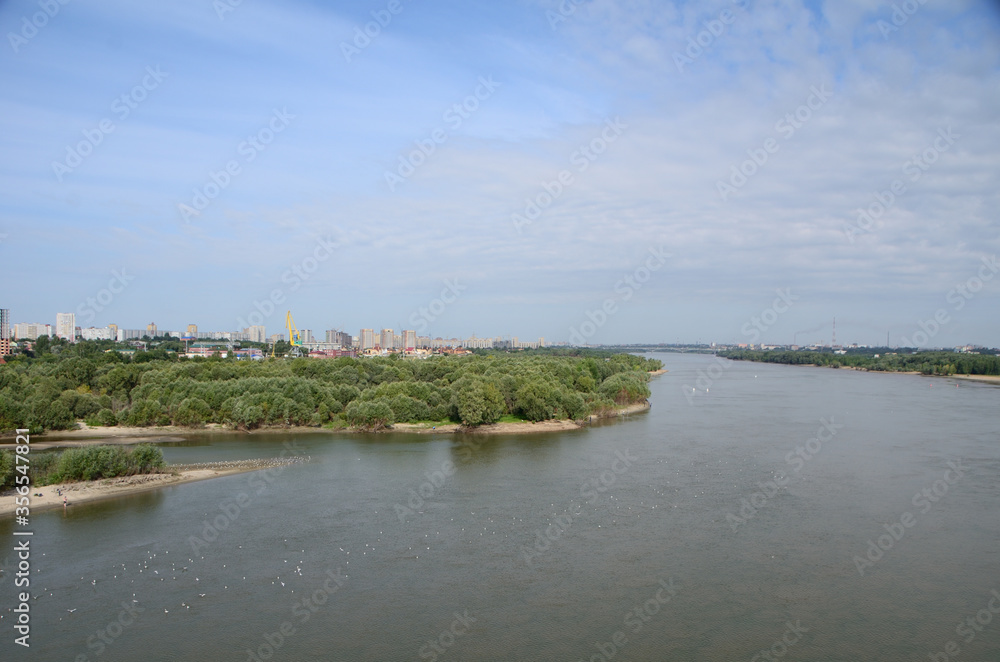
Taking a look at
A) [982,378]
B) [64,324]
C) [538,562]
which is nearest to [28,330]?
[64,324]

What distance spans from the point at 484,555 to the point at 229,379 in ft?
64.1

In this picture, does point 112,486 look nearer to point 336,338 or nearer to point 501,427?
point 501,427

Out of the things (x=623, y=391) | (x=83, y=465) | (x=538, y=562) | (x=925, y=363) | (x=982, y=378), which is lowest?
(x=538, y=562)

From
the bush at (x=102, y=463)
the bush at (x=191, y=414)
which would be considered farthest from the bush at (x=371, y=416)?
the bush at (x=102, y=463)

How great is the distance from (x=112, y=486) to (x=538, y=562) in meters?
9.13

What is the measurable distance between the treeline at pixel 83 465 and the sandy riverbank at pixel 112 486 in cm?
19

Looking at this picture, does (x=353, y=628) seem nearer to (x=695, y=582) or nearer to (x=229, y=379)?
(x=695, y=582)

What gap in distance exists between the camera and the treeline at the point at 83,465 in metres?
12.7

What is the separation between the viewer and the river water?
7348mm

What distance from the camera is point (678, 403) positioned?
29.8m

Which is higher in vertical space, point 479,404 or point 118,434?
point 479,404

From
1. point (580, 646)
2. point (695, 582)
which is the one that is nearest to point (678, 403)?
point (695, 582)

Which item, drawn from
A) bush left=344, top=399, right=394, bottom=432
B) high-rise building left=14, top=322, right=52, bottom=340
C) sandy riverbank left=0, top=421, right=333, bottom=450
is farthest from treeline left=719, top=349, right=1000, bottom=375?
high-rise building left=14, top=322, right=52, bottom=340

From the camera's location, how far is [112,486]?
43.4ft
